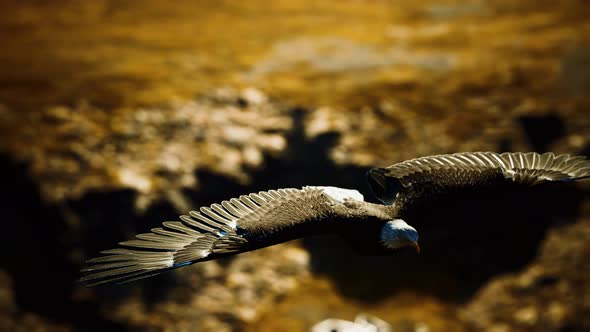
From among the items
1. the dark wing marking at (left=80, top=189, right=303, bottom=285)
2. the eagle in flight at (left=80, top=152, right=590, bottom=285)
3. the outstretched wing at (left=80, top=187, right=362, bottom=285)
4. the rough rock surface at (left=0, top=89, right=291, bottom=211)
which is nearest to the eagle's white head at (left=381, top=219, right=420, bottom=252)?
the eagle in flight at (left=80, top=152, right=590, bottom=285)

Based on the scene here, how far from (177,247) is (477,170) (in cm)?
238

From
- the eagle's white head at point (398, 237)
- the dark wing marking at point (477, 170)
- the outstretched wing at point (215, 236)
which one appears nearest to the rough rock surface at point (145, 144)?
the dark wing marking at point (477, 170)

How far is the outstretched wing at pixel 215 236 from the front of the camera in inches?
165

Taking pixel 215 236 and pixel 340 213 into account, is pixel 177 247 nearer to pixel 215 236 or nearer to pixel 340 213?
pixel 215 236

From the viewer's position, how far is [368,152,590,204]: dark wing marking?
212 inches

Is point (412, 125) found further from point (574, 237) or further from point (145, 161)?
point (145, 161)

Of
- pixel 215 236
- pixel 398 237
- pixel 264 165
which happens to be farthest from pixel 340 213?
pixel 264 165

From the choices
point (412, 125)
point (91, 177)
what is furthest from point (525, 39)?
point (91, 177)

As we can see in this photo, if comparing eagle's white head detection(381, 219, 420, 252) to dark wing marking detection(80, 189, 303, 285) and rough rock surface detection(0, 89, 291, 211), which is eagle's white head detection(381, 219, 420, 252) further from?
rough rock surface detection(0, 89, 291, 211)

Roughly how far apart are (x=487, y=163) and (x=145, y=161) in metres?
6.51

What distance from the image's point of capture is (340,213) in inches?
190

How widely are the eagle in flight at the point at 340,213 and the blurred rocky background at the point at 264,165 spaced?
16.5ft

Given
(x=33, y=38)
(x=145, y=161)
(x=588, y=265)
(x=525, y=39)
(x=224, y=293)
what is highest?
(x=525, y=39)

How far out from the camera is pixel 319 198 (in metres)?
4.98
